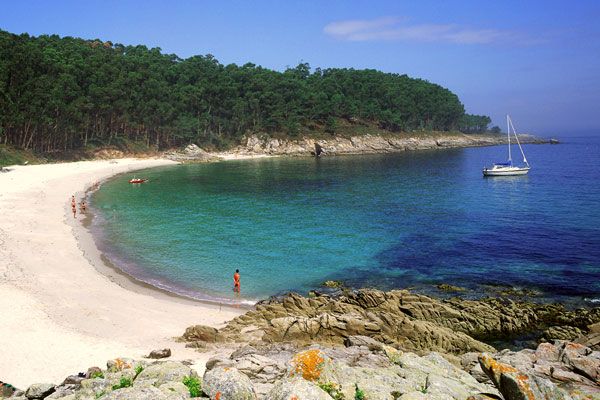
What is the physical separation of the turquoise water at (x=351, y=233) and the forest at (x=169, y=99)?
2583cm

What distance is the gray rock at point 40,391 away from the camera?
1224 cm

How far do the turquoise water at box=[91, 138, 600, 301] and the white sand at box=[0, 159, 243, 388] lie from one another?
8.53ft

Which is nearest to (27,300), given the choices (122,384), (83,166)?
(122,384)

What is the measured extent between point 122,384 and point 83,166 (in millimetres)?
81732

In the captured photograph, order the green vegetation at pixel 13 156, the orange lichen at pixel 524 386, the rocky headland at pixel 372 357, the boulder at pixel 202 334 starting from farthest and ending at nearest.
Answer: the green vegetation at pixel 13 156
the boulder at pixel 202 334
the rocky headland at pixel 372 357
the orange lichen at pixel 524 386

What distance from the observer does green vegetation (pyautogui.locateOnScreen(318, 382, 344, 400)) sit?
31.0 feet

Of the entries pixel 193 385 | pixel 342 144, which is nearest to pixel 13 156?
pixel 193 385

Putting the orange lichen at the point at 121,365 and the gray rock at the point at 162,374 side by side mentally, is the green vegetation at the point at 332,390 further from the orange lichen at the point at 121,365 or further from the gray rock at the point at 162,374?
the orange lichen at the point at 121,365

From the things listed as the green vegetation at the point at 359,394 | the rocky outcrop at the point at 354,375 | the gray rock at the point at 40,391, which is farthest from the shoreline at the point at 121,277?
the green vegetation at the point at 359,394

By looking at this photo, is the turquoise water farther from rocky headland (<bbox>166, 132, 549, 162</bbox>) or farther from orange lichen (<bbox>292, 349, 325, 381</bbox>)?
rocky headland (<bbox>166, 132, 549, 162</bbox>)

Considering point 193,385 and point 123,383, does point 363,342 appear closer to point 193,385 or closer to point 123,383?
point 193,385

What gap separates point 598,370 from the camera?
15.0m

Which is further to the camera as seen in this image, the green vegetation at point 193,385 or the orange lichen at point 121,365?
the orange lichen at point 121,365

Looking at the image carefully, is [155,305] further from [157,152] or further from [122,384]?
[157,152]
